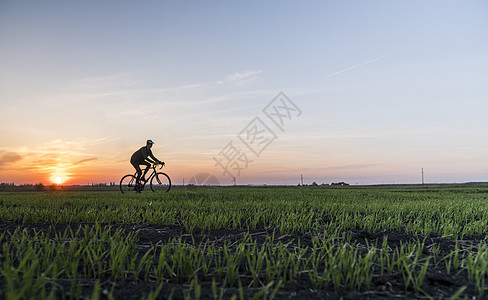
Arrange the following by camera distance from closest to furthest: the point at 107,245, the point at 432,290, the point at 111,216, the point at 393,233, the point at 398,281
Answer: the point at 432,290, the point at 398,281, the point at 107,245, the point at 393,233, the point at 111,216

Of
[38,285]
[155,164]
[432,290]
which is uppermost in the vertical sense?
[155,164]

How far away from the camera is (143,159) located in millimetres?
13617

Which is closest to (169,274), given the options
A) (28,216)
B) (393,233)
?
(393,233)

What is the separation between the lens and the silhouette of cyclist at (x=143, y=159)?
13039 millimetres

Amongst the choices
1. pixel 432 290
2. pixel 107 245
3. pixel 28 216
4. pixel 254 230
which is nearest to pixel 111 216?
pixel 28 216

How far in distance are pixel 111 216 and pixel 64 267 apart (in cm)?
302

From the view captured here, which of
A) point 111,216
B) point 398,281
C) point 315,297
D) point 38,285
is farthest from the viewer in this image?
point 111,216

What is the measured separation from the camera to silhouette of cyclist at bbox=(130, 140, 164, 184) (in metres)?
13.0

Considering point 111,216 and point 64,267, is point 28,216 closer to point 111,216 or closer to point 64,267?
point 111,216

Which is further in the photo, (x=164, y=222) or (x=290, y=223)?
(x=164, y=222)

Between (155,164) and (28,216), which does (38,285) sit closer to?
(28,216)

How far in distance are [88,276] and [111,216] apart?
3042mm

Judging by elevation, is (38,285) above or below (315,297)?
above

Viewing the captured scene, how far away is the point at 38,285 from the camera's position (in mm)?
2070
